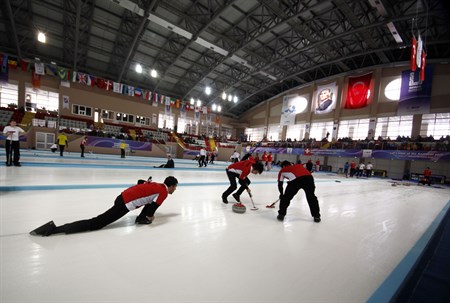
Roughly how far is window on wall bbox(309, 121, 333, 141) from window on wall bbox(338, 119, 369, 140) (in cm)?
116

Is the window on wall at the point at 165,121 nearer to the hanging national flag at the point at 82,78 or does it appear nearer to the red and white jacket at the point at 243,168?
the hanging national flag at the point at 82,78

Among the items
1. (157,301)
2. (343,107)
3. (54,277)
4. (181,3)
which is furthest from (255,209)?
(343,107)

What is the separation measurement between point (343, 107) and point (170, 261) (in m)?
24.2

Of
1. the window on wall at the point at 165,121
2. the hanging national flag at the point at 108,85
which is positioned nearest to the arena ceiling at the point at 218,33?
the hanging national flag at the point at 108,85

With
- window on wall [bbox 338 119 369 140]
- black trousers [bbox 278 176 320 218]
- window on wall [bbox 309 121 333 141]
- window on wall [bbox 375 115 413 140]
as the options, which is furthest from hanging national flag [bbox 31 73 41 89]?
window on wall [bbox 375 115 413 140]

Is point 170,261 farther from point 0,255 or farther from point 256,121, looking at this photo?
point 256,121

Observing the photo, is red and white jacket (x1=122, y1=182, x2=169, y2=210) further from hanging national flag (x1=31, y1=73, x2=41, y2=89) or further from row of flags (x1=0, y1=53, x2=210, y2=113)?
hanging national flag (x1=31, y1=73, x2=41, y2=89)

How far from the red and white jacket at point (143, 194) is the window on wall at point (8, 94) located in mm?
24570

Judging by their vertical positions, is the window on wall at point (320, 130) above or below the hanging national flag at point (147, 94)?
below

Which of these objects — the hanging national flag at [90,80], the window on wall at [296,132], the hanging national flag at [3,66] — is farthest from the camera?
the window on wall at [296,132]

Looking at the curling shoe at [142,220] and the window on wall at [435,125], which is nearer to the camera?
the curling shoe at [142,220]

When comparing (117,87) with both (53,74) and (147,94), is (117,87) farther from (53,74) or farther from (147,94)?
(53,74)

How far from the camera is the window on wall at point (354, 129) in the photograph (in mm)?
19844

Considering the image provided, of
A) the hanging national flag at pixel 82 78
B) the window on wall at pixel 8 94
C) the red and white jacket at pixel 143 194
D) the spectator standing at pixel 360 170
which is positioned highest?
the hanging national flag at pixel 82 78
